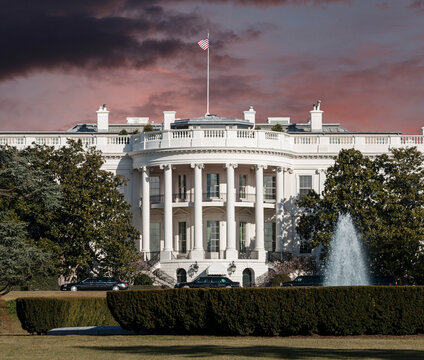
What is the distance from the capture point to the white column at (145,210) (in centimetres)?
8056

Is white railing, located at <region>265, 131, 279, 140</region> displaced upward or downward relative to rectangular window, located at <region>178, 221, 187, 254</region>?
upward

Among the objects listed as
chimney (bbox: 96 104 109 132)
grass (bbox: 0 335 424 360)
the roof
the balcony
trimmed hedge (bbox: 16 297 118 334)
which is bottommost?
grass (bbox: 0 335 424 360)

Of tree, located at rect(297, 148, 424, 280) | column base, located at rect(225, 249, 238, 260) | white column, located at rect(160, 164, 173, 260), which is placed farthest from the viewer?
white column, located at rect(160, 164, 173, 260)

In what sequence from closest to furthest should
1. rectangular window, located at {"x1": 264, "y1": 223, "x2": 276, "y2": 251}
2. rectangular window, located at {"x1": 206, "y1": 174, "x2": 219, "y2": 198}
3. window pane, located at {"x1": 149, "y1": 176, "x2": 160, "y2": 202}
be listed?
rectangular window, located at {"x1": 206, "y1": 174, "x2": 219, "y2": 198} → rectangular window, located at {"x1": 264, "y1": 223, "x2": 276, "y2": 251} → window pane, located at {"x1": 149, "y1": 176, "x2": 160, "y2": 202}

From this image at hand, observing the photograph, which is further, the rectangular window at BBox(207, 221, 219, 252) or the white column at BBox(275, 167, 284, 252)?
the rectangular window at BBox(207, 221, 219, 252)

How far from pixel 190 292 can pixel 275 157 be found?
156 feet

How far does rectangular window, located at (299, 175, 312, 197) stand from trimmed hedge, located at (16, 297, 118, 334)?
44462 millimetres

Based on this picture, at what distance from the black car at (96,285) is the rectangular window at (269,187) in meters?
18.4

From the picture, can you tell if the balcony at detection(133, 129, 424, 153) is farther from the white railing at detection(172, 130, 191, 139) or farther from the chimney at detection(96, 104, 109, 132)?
the chimney at detection(96, 104, 109, 132)

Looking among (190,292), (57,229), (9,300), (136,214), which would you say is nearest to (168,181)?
(136,214)

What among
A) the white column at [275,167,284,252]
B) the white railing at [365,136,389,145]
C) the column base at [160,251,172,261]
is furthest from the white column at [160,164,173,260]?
→ the white railing at [365,136,389,145]

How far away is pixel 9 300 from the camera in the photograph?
167 ft

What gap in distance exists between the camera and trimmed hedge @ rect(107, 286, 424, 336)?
33.7 m

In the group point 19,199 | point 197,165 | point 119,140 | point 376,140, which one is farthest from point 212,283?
point 376,140
